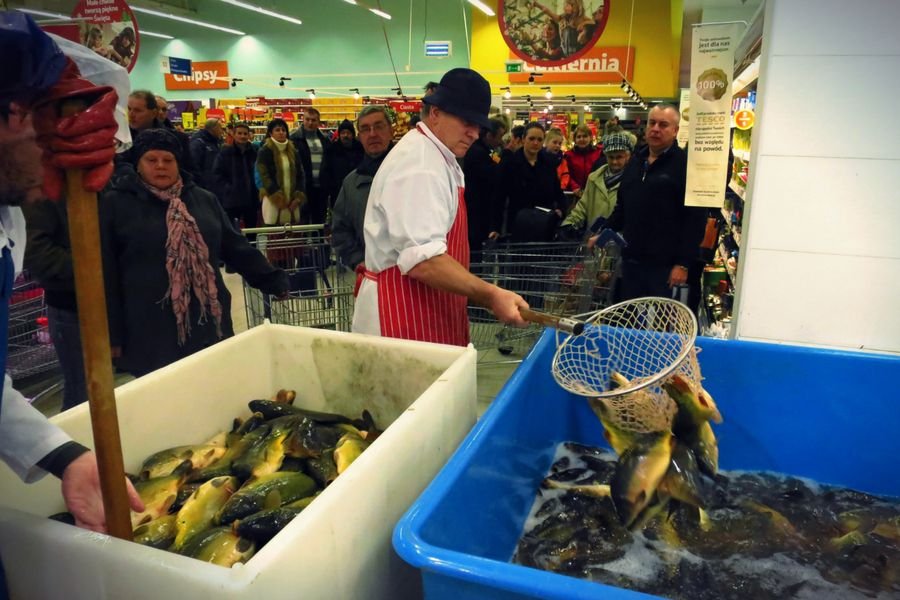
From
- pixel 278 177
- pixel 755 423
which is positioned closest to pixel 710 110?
pixel 755 423

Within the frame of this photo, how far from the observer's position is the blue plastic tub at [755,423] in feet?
4.99

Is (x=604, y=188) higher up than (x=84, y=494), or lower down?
higher up

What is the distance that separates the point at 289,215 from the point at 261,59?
1414 cm

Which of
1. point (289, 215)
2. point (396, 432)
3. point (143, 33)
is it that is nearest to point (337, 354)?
point (396, 432)

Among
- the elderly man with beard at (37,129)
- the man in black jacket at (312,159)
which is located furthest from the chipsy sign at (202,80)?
Answer: the elderly man with beard at (37,129)

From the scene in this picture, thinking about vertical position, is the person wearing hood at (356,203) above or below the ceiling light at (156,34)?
below

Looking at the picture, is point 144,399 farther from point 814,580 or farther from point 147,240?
point 814,580

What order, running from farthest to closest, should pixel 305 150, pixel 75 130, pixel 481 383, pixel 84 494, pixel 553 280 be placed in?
1. pixel 305 150
2. pixel 481 383
3. pixel 553 280
4. pixel 84 494
5. pixel 75 130

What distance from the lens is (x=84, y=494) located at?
1124 millimetres

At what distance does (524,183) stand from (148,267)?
3583mm

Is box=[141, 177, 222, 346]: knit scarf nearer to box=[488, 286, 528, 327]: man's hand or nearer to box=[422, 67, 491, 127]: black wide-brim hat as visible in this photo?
box=[422, 67, 491, 127]: black wide-brim hat

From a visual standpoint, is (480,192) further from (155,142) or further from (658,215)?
(155,142)

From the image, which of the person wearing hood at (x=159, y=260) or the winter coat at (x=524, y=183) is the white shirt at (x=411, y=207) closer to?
the person wearing hood at (x=159, y=260)

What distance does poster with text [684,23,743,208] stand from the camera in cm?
260
